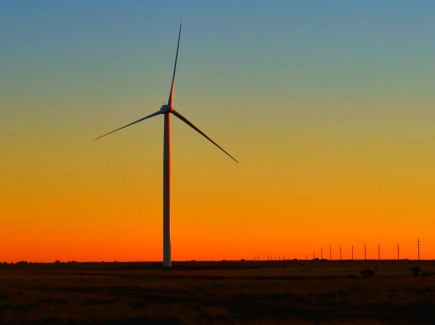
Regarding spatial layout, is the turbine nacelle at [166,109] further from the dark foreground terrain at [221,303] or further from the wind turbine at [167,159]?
the dark foreground terrain at [221,303]

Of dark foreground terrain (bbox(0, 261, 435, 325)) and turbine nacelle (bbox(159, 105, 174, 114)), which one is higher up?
turbine nacelle (bbox(159, 105, 174, 114))

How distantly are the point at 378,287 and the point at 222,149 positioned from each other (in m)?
58.6

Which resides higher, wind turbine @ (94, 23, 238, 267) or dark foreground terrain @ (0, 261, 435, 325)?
wind turbine @ (94, 23, 238, 267)

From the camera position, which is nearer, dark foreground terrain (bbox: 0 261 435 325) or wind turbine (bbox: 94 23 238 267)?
dark foreground terrain (bbox: 0 261 435 325)

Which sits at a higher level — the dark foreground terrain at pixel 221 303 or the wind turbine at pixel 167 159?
the wind turbine at pixel 167 159

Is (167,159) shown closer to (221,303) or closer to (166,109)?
(166,109)

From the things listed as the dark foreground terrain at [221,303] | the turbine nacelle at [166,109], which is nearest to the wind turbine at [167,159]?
the turbine nacelle at [166,109]

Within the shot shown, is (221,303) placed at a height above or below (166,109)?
below

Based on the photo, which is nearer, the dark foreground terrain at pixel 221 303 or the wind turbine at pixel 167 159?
the dark foreground terrain at pixel 221 303

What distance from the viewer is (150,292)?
266ft

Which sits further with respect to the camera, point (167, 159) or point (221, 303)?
point (167, 159)

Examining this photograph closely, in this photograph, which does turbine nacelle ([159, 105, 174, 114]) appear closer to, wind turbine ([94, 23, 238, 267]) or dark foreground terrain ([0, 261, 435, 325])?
wind turbine ([94, 23, 238, 267])

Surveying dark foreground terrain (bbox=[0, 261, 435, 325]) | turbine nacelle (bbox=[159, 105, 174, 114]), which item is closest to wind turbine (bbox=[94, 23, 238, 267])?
turbine nacelle (bbox=[159, 105, 174, 114])

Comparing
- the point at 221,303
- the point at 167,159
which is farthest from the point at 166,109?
the point at 221,303
